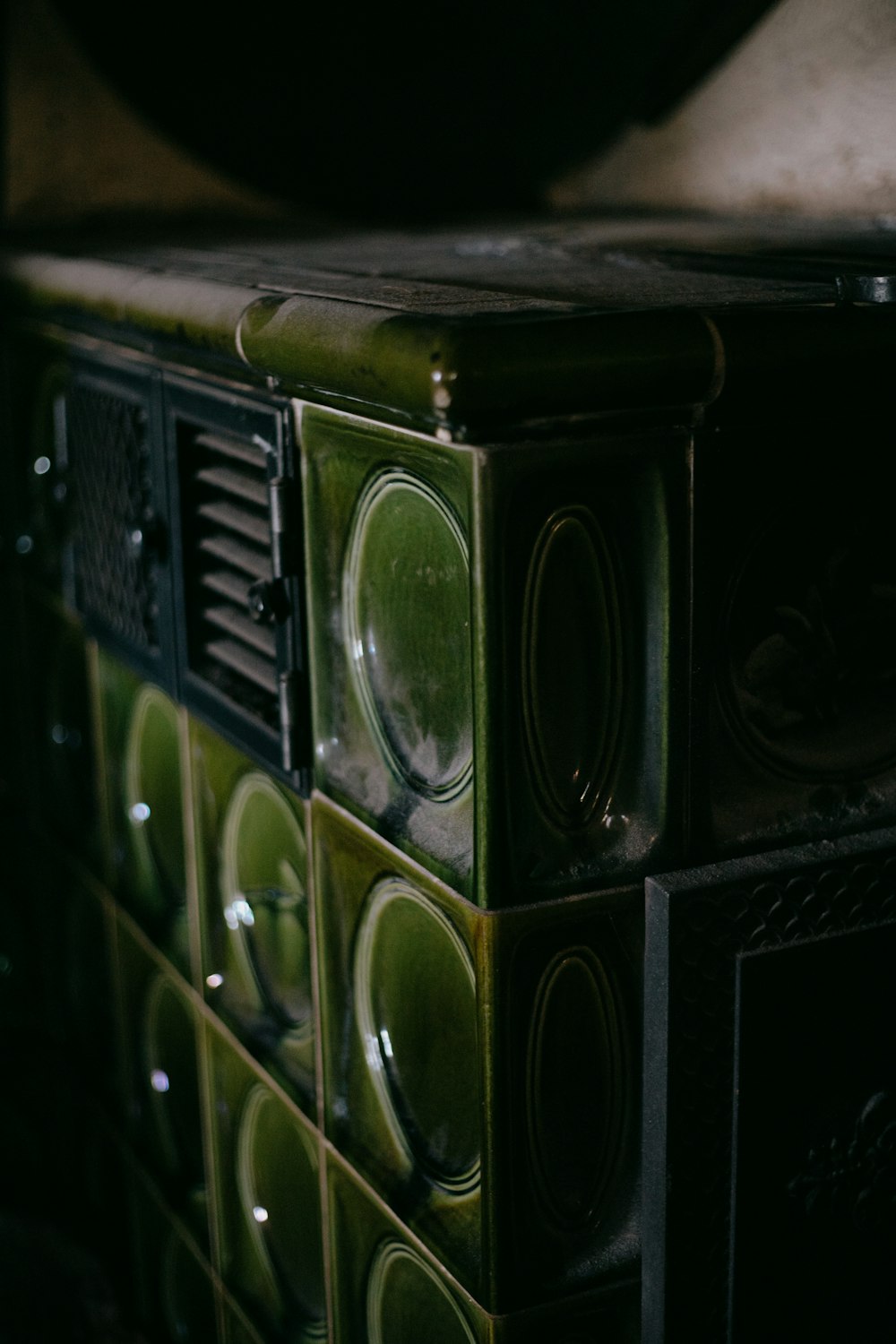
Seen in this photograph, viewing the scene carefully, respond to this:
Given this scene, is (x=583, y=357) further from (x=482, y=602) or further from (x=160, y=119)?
(x=160, y=119)

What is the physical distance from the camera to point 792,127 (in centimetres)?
160

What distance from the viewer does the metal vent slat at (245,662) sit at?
3.84 feet

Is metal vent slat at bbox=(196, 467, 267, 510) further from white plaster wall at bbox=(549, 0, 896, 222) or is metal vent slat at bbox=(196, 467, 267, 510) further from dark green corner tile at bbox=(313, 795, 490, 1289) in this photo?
white plaster wall at bbox=(549, 0, 896, 222)

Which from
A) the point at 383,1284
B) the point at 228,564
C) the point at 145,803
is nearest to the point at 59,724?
the point at 145,803

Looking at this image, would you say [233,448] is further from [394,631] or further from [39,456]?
[39,456]

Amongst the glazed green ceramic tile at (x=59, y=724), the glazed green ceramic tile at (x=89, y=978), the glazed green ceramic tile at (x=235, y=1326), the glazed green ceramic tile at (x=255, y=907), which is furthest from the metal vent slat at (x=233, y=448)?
the glazed green ceramic tile at (x=235, y=1326)

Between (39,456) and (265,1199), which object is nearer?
(265,1199)

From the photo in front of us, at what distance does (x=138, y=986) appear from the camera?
1617mm

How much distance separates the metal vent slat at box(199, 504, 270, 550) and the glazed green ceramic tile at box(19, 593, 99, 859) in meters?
0.47

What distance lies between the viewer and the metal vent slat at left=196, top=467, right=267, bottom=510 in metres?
1.15

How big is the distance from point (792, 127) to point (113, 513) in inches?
34.0

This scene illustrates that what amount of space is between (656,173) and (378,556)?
43.6 inches

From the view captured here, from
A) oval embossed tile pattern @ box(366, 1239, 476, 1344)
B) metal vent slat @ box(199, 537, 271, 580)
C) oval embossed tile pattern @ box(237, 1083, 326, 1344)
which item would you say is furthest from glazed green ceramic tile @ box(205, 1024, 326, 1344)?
metal vent slat @ box(199, 537, 271, 580)

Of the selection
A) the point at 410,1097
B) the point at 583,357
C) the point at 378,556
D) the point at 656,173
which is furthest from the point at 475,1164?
the point at 656,173
